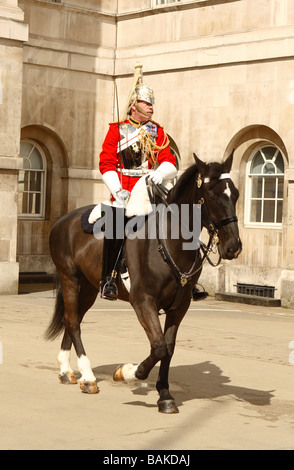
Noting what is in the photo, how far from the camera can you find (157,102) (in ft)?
66.8

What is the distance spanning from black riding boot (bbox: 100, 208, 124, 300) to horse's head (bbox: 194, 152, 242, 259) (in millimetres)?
979

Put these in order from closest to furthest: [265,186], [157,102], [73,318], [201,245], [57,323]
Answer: [201,245]
[73,318]
[57,323]
[265,186]
[157,102]

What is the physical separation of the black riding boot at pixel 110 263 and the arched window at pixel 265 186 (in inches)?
403

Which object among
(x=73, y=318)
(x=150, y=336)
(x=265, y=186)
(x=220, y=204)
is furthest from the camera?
(x=265, y=186)

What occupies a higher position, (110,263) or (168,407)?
(110,263)

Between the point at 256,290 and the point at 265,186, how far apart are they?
2.04 metres

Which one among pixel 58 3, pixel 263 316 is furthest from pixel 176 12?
pixel 263 316

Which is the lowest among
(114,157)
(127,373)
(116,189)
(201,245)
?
(127,373)

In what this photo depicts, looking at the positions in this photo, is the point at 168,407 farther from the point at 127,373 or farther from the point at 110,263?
the point at 110,263

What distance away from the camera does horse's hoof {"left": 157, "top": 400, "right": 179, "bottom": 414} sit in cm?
777

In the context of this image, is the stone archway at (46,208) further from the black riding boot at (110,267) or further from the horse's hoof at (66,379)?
the black riding boot at (110,267)

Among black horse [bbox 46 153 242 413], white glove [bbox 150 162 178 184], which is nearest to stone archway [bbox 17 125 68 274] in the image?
black horse [bbox 46 153 242 413]

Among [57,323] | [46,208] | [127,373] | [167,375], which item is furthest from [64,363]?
[46,208]

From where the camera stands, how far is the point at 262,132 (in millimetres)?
18484
